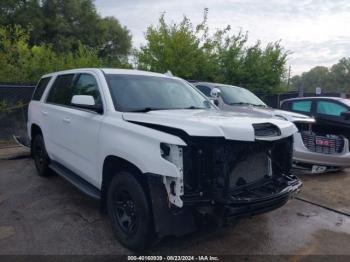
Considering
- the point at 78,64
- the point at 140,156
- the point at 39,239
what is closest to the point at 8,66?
the point at 78,64

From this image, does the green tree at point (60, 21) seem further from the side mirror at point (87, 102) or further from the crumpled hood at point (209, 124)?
the crumpled hood at point (209, 124)

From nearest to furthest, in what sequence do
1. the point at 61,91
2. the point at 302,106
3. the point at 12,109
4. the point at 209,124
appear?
1. the point at 209,124
2. the point at 61,91
3. the point at 302,106
4. the point at 12,109

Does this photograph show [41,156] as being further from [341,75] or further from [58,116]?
[341,75]

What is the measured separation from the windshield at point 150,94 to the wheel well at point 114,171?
1.92 ft

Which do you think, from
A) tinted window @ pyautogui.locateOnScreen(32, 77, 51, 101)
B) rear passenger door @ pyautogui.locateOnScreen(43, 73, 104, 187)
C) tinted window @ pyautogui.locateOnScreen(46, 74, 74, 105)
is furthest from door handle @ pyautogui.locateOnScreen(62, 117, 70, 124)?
tinted window @ pyautogui.locateOnScreen(32, 77, 51, 101)

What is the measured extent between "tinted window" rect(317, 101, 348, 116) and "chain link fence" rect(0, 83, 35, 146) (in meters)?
7.92

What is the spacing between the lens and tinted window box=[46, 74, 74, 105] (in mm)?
4902

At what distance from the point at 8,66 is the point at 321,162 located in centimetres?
968

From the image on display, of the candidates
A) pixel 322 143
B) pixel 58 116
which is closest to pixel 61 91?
pixel 58 116

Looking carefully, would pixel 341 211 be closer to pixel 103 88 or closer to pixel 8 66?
pixel 103 88

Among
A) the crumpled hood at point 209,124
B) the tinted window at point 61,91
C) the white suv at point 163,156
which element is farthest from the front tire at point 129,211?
the tinted window at point 61,91

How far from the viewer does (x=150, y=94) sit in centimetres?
413

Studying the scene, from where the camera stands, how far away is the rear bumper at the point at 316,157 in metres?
6.39

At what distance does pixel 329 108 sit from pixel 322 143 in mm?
1730
